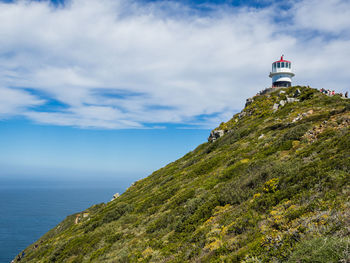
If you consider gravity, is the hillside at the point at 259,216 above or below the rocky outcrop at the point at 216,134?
below

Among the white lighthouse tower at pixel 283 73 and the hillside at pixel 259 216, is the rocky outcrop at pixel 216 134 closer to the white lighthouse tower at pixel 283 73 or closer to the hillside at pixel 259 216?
the hillside at pixel 259 216

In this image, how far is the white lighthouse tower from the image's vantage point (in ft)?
166

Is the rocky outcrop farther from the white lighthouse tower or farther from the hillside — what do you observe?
the white lighthouse tower

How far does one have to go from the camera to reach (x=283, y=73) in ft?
167

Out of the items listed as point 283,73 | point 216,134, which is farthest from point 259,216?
point 283,73

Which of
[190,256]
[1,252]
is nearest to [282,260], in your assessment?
[190,256]

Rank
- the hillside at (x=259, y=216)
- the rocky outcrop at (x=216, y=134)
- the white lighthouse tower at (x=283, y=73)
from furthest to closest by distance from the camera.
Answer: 1. the white lighthouse tower at (x=283, y=73)
2. the rocky outcrop at (x=216, y=134)
3. the hillside at (x=259, y=216)

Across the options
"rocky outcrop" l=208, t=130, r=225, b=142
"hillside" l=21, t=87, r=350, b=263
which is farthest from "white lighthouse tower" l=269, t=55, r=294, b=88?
"hillside" l=21, t=87, r=350, b=263

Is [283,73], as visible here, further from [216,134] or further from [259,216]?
[259,216]

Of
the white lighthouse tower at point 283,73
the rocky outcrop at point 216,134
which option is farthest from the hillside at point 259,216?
the white lighthouse tower at point 283,73

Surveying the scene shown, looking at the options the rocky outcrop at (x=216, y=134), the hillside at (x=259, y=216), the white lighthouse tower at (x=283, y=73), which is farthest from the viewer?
the white lighthouse tower at (x=283, y=73)

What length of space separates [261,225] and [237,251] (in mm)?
1373

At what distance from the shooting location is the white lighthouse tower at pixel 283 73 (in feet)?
166

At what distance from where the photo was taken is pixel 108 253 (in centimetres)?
1299
